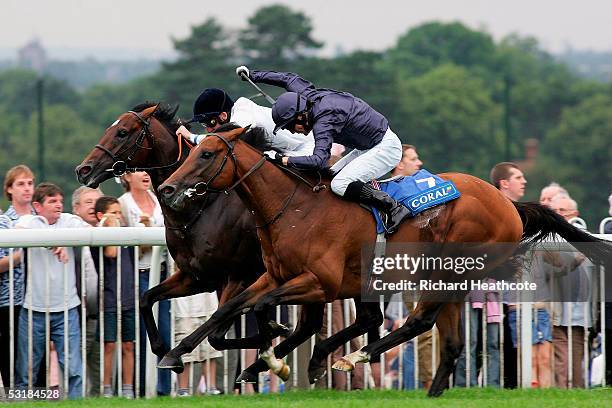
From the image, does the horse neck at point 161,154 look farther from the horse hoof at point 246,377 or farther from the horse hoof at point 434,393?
the horse hoof at point 434,393

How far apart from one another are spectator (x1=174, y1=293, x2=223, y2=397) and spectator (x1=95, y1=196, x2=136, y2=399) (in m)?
0.33

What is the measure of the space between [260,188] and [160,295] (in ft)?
3.49

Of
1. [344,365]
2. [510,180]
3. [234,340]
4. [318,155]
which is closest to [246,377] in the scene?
[234,340]

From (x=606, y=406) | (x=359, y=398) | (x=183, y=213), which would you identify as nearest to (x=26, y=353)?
(x=183, y=213)

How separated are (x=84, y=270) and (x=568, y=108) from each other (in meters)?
74.2

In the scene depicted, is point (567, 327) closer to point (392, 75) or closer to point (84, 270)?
point (84, 270)

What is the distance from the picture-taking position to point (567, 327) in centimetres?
917

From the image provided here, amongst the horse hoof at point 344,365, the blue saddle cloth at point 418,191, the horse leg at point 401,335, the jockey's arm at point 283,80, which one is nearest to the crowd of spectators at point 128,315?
the horse leg at point 401,335

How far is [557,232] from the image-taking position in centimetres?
906

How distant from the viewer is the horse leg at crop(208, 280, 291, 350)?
326 inches

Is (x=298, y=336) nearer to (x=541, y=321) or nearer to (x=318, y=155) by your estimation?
(x=318, y=155)

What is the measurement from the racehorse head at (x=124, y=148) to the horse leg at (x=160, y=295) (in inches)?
31.1

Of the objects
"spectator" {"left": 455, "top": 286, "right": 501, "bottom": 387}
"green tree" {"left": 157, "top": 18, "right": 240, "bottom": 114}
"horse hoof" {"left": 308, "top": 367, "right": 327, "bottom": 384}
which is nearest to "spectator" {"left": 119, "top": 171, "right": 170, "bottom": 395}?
"horse hoof" {"left": 308, "top": 367, "right": 327, "bottom": 384}

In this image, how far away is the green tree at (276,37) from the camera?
8125 centimetres
